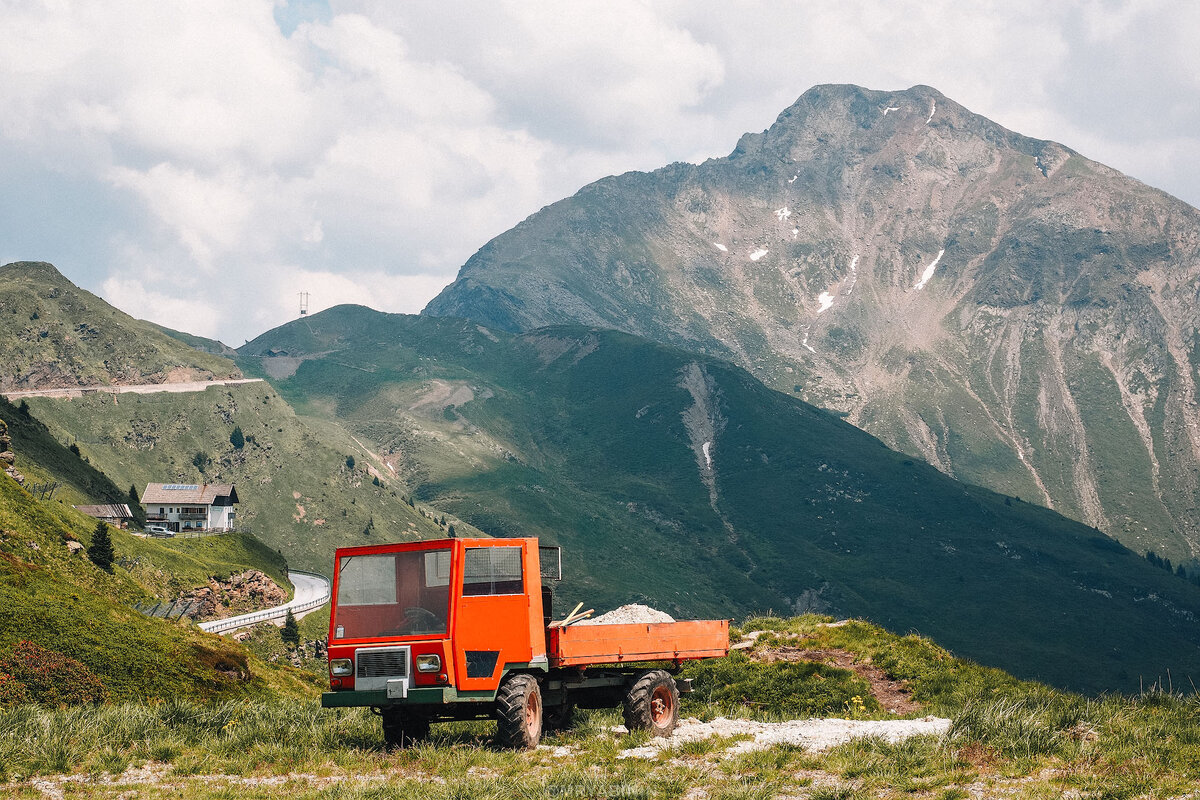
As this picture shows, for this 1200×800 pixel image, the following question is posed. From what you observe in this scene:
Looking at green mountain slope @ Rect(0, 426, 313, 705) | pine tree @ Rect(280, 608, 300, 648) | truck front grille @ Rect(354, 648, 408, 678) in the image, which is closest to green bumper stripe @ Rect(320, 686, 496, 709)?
truck front grille @ Rect(354, 648, 408, 678)

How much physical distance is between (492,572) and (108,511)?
11421cm

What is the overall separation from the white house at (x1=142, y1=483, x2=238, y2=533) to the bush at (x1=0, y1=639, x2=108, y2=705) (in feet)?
392

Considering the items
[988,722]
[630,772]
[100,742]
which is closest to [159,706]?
[100,742]

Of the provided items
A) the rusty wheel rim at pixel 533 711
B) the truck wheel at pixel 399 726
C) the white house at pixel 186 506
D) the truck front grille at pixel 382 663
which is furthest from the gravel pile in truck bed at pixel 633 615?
the white house at pixel 186 506

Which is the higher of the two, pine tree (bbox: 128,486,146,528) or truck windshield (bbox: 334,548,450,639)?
pine tree (bbox: 128,486,146,528)

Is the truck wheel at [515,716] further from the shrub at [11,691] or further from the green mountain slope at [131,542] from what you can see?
the green mountain slope at [131,542]

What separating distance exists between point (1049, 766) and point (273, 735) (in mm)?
14728

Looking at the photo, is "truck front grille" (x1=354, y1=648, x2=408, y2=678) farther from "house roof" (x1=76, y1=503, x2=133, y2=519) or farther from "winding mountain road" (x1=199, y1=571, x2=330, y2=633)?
"house roof" (x1=76, y1=503, x2=133, y2=519)

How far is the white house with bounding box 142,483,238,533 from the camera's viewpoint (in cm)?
14150

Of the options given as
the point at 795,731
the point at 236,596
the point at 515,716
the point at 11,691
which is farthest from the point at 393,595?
the point at 236,596

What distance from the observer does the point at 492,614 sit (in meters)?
19.5

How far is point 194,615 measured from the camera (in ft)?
297

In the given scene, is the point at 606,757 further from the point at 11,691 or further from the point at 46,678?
the point at 46,678

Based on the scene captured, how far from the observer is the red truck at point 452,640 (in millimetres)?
18516
